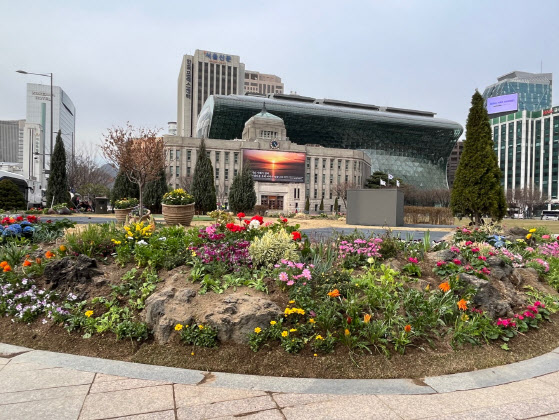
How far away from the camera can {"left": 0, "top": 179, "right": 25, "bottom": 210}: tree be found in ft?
78.4

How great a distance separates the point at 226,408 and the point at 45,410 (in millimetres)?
1298

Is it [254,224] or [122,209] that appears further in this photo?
[122,209]

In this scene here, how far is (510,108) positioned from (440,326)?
564 feet

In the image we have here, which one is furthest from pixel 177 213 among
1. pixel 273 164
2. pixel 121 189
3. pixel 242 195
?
pixel 273 164

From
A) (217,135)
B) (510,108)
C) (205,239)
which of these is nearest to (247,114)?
(217,135)

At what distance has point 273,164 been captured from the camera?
84.0 m

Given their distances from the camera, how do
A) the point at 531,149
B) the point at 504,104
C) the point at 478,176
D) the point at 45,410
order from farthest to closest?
the point at 504,104 → the point at 531,149 → the point at 478,176 → the point at 45,410

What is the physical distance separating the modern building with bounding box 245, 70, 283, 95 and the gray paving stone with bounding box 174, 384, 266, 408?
171858mm

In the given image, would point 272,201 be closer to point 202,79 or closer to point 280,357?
point 280,357

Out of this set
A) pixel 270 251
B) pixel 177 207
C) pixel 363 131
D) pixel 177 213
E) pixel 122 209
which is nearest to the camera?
pixel 270 251

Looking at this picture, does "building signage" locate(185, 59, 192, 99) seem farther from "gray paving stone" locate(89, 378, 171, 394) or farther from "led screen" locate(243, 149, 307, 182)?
"gray paving stone" locate(89, 378, 171, 394)

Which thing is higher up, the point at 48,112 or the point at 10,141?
the point at 10,141

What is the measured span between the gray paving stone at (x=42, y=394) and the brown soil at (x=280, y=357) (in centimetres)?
66

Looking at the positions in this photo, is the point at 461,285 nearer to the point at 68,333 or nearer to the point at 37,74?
the point at 68,333
